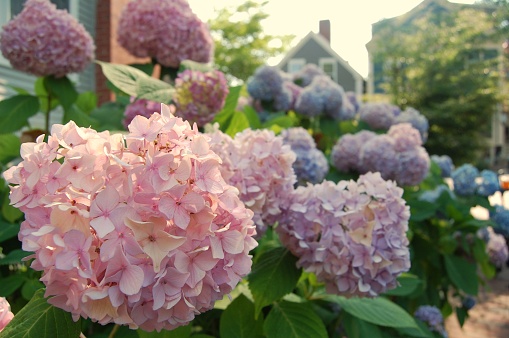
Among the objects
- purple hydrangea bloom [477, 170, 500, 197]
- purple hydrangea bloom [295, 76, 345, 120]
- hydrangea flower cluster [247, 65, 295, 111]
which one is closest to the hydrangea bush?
purple hydrangea bloom [295, 76, 345, 120]

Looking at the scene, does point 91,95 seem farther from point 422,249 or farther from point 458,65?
point 458,65

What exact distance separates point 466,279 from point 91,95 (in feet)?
6.84

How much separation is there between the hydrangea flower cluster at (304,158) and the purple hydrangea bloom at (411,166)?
40 centimetres

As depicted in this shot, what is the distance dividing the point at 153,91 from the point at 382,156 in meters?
1.17

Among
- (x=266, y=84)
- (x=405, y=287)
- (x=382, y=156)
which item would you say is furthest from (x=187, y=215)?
(x=266, y=84)

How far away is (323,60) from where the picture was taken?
2628cm

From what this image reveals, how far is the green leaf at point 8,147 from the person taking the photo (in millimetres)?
1828

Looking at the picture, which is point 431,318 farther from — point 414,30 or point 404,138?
point 414,30

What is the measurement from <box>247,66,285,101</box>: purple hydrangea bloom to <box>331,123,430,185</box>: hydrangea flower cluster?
71 centimetres

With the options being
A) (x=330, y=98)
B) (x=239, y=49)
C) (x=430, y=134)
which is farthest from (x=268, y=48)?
(x=330, y=98)

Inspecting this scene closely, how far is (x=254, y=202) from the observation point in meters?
1.14

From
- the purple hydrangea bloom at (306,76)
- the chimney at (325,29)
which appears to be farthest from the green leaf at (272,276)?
the chimney at (325,29)

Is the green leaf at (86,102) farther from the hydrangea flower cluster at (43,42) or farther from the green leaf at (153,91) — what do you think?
the green leaf at (153,91)

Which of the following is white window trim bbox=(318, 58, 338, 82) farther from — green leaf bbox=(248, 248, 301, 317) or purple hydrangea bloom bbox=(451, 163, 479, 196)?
green leaf bbox=(248, 248, 301, 317)
